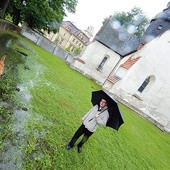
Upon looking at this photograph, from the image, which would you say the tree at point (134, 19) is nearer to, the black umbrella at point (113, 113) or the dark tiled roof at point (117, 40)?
the dark tiled roof at point (117, 40)

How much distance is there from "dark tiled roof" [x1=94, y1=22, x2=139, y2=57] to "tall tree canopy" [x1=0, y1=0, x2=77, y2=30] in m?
5.20

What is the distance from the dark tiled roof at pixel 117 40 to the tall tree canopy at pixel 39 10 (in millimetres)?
5202

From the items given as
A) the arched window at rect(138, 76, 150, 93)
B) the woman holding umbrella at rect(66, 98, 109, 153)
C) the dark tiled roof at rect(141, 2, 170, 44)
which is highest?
the dark tiled roof at rect(141, 2, 170, 44)

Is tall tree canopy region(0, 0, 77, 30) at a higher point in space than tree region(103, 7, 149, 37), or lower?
lower

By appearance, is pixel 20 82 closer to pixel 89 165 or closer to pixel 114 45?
pixel 89 165

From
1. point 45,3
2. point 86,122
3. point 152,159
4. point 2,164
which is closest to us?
point 2,164

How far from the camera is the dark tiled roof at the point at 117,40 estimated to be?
2945 centimetres

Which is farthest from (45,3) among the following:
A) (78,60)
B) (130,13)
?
(130,13)

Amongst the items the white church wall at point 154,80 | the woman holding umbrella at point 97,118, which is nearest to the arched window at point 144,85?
the white church wall at point 154,80

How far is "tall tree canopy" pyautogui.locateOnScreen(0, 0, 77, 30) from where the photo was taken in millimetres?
22094

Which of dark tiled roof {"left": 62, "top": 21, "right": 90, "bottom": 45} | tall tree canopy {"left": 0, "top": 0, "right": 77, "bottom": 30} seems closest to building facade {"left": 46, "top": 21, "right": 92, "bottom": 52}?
dark tiled roof {"left": 62, "top": 21, "right": 90, "bottom": 45}

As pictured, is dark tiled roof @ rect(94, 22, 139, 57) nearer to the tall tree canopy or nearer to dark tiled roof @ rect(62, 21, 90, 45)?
the tall tree canopy

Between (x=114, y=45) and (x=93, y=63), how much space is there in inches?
149

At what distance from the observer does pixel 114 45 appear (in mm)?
29828
